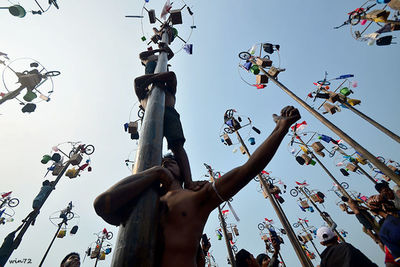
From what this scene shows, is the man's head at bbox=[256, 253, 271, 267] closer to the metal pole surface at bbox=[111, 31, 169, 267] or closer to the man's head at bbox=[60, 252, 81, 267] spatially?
the man's head at bbox=[60, 252, 81, 267]

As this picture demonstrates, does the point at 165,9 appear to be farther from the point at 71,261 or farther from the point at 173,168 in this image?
the point at 71,261

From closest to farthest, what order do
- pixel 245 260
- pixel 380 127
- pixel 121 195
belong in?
pixel 121 195 → pixel 245 260 → pixel 380 127

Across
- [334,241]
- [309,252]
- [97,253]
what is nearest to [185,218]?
[334,241]

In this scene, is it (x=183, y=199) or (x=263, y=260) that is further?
(x=263, y=260)

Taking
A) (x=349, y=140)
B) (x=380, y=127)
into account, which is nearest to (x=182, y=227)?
(x=349, y=140)

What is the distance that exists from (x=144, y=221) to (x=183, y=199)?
60cm

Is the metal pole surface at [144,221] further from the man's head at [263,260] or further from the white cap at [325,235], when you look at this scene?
the man's head at [263,260]

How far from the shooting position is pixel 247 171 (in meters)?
1.38

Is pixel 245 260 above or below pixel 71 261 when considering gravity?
below

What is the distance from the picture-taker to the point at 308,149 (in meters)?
14.8

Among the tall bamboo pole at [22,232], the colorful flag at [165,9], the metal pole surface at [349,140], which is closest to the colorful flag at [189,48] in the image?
the colorful flag at [165,9]

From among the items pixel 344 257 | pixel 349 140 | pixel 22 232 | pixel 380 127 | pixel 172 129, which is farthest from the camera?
pixel 22 232

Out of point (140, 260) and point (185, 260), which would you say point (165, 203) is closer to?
point (185, 260)

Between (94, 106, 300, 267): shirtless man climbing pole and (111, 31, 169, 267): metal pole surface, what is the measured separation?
0.28 feet
